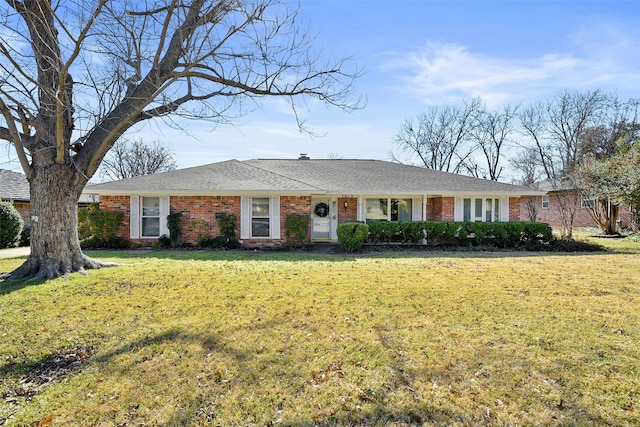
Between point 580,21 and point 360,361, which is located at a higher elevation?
point 580,21

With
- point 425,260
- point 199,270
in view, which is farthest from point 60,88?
point 425,260

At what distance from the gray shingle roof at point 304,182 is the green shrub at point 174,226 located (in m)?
0.89

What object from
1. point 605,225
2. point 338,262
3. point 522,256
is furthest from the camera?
point 605,225

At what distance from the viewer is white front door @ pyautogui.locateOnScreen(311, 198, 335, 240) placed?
15961 millimetres

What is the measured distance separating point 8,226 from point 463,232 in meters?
19.1

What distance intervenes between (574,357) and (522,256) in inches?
358

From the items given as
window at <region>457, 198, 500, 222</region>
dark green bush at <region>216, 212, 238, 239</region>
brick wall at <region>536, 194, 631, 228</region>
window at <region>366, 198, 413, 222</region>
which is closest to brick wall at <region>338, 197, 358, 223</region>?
window at <region>366, 198, 413, 222</region>

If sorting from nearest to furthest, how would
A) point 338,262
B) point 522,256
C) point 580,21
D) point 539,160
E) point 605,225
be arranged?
1. point 580,21
2. point 338,262
3. point 522,256
4. point 605,225
5. point 539,160

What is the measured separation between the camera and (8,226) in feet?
46.4

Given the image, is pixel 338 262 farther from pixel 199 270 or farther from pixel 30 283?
pixel 30 283

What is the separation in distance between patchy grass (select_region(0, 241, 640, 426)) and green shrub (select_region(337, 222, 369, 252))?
536 centimetres

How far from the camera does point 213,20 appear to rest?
24.5 ft

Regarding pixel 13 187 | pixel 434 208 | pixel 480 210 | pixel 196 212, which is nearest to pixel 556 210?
pixel 480 210

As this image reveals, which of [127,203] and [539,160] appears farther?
[539,160]
